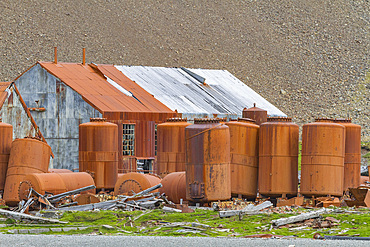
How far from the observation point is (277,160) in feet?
75.2

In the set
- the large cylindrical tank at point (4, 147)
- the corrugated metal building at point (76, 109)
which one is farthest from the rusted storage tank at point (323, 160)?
the corrugated metal building at point (76, 109)

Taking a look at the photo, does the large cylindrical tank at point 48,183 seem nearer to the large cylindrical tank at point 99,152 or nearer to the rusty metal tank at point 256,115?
the large cylindrical tank at point 99,152

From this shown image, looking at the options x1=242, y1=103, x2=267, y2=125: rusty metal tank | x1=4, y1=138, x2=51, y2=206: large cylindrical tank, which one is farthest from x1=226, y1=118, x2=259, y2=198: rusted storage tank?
x1=242, y1=103, x2=267, y2=125: rusty metal tank

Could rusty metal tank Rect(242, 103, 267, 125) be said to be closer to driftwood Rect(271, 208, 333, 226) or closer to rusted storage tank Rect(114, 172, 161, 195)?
rusted storage tank Rect(114, 172, 161, 195)

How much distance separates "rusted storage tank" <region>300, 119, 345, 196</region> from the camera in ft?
75.7

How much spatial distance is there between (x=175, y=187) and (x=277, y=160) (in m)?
3.21

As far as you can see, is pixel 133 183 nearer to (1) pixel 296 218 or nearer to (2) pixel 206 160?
(2) pixel 206 160

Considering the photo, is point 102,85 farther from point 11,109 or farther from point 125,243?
point 125,243

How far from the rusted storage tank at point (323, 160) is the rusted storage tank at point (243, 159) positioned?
1.56m

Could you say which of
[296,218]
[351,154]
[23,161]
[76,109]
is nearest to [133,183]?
[23,161]

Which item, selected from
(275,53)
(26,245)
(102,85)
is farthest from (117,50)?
(26,245)

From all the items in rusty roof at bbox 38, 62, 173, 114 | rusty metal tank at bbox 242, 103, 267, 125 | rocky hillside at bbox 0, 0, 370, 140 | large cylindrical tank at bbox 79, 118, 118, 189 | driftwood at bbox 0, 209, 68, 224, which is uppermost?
rocky hillside at bbox 0, 0, 370, 140

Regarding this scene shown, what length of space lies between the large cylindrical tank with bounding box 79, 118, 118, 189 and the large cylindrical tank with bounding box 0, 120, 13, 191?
116 inches

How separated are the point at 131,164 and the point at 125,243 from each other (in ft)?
57.5
